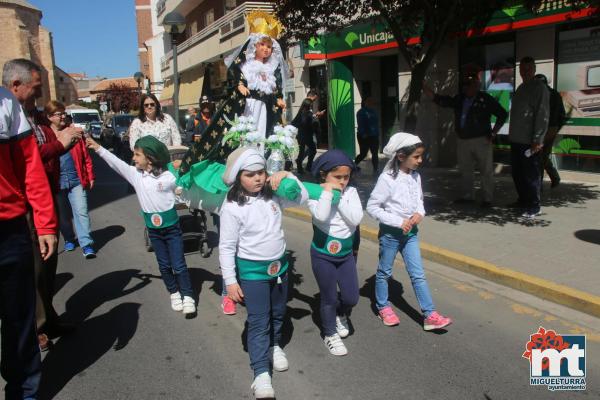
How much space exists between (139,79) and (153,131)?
21786 millimetres

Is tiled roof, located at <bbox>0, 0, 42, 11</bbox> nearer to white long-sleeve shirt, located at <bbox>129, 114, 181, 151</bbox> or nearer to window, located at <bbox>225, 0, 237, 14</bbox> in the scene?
window, located at <bbox>225, 0, 237, 14</bbox>

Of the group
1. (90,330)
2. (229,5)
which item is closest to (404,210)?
(90,330)

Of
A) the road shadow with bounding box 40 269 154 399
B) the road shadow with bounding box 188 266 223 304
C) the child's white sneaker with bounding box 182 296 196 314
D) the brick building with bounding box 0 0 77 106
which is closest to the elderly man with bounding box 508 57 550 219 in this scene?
the road shadow with bounding box 188 266 223 304

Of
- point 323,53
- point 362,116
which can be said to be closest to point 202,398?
point 362,116

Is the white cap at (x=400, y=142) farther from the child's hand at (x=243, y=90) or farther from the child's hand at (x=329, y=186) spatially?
the child's hand at (x=243, y=90)

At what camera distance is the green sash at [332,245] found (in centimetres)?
373

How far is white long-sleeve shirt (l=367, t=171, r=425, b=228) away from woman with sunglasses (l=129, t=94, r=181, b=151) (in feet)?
9.31

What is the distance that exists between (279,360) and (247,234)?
974mm

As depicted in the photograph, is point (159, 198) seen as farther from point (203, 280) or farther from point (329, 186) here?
point (329, 186)

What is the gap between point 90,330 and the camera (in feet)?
14.8

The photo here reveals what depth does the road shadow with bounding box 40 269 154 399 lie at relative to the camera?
12.4ft

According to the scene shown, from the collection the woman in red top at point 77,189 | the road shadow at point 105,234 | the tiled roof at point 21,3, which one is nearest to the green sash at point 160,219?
the woman in red top at point 77,189

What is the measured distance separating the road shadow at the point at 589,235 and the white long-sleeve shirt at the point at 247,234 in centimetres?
438

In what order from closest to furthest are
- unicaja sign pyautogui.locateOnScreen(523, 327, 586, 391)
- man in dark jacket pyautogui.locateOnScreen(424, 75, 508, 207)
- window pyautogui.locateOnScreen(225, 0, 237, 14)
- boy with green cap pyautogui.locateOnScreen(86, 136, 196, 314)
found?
unicaja sign pyautogui.locateOnScreen(523, 327, 586, 391) < boy with green cap pyautogui.locateOnScreen(86, 136, 196, 314) < man in dark jacket pyautogui.locateOnScreen(424, 75, 508, 207) < window pyautogui.locateOnScreen(225, 0, 237, 14)
